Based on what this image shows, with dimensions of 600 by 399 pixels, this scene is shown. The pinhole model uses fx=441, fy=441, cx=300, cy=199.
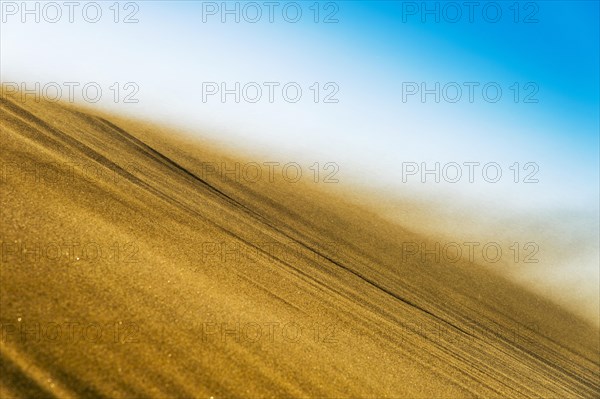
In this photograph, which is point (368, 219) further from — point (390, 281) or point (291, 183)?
point (390, 281)

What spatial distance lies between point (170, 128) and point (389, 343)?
384 cm

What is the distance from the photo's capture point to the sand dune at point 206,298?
187 centimetres

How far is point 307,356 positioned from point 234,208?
5.90 ft

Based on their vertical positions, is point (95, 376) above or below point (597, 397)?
above

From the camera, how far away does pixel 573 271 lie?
6.36 meters

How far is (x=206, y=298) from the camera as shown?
7.70ft

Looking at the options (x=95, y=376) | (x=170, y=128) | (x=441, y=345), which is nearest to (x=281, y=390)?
(x=95, y=376)

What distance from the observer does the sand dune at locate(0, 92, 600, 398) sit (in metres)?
1.87

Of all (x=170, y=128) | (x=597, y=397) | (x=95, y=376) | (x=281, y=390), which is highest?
(x=170, y=128)

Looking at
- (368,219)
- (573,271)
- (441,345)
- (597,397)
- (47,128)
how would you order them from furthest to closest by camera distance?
(573,271) < (368,219) < (597,397) < (47,128) < (441,345)

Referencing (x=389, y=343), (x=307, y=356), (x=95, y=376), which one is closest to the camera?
(x=95, y=376)

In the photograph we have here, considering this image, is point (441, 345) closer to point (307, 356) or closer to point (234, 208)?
point (307, 356)

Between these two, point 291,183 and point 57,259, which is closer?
point 57,259

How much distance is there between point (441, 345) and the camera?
3078 mm
